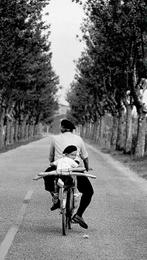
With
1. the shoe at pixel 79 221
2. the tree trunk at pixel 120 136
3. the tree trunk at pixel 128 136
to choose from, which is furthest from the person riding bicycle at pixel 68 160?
the tree trunk at pixel 120 136

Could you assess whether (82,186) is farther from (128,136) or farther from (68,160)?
(128,136)

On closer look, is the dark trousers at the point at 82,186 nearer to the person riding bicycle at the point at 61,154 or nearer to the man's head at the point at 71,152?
the person riding bicycle at the point at 61,154

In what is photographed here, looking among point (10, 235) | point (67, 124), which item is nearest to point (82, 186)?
point (67, 124)

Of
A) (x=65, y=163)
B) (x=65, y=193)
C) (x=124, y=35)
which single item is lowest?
(x=65, y=193)

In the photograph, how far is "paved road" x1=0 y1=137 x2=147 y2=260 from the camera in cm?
772

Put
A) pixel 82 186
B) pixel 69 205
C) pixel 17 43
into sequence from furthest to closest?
pixel 17 43 → pixel 82 186 → pixel 69 205

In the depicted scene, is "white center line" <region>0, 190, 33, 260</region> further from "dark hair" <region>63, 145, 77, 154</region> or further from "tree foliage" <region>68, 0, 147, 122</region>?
"tree foliage" <region>68, 0, 147, 122</region>

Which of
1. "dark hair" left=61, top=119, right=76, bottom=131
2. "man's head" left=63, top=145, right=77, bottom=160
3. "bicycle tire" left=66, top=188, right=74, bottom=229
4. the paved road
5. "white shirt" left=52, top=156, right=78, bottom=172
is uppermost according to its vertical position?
"dark hair" left=61, top=119, right=76, bottom=131

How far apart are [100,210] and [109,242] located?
358cm

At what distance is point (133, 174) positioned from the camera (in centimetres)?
2272

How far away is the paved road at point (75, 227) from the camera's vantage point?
7.72 meters

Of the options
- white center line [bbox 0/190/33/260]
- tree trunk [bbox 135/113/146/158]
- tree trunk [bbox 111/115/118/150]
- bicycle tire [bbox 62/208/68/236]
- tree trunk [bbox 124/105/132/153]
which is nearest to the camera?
white center line [bbox 0/190/33/260]

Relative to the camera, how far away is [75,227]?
9898 mm

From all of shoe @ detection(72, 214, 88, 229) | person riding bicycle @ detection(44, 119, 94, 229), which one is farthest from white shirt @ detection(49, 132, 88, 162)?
shoe @ detection(72, 214, 88, 229)
